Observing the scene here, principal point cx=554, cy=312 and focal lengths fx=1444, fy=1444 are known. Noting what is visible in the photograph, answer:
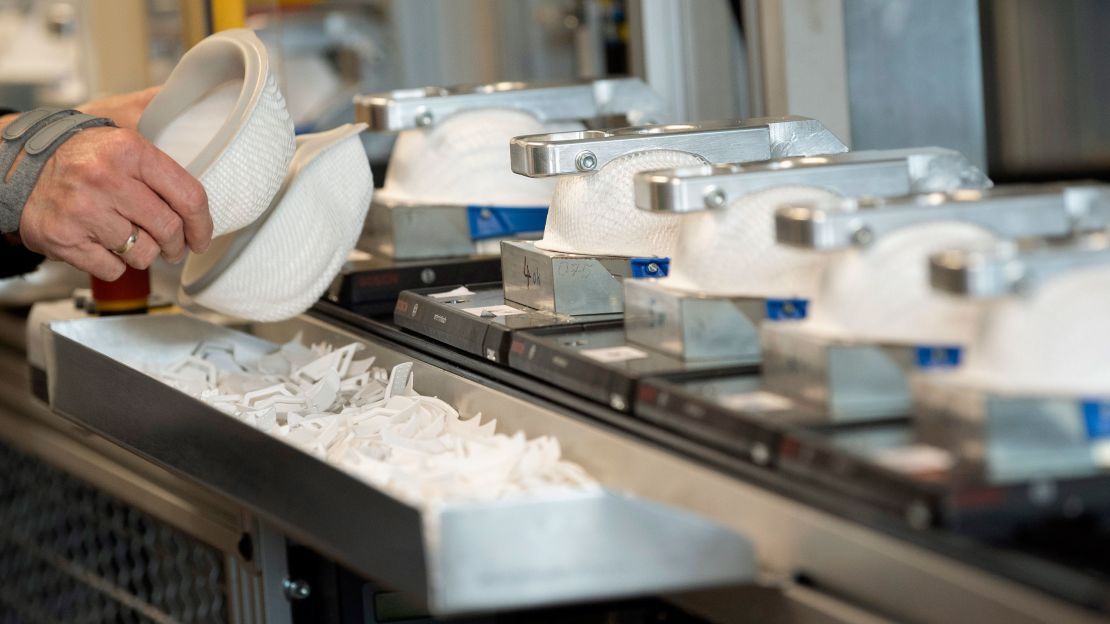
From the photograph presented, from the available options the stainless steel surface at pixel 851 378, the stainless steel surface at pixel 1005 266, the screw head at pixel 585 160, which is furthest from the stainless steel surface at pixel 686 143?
the stainless steel surface at pixel 1005 266

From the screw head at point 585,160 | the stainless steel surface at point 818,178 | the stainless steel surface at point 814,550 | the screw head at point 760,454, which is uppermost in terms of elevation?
the screw head at point 585,160

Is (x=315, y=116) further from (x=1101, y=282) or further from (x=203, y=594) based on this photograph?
(x=1101, y=282)

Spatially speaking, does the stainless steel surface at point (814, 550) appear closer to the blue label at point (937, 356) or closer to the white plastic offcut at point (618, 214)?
the blue label at point (937, 356)

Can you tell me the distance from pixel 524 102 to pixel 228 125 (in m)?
0.59

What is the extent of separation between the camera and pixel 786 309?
114 centimetres

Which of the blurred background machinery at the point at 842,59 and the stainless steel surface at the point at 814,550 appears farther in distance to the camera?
the blurred background machinery at the point at 842,59

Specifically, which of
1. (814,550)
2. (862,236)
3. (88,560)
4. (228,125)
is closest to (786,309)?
(862,236)

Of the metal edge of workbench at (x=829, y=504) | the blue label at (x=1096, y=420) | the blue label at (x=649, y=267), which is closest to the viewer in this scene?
the metal edge of workbench at (x=829, y=504)

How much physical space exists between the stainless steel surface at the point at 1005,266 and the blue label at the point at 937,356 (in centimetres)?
8

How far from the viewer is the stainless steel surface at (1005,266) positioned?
86 centimetres

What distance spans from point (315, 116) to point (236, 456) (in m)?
2.64

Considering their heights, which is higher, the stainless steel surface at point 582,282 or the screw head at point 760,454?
the stainless steel surface at point 582,282

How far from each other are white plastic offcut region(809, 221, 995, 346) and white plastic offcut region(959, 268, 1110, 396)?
5 centimetres

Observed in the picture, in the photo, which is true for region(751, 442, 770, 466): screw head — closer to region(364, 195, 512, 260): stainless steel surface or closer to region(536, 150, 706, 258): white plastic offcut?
region(536, 150, 706, 258): white plastic offcut
